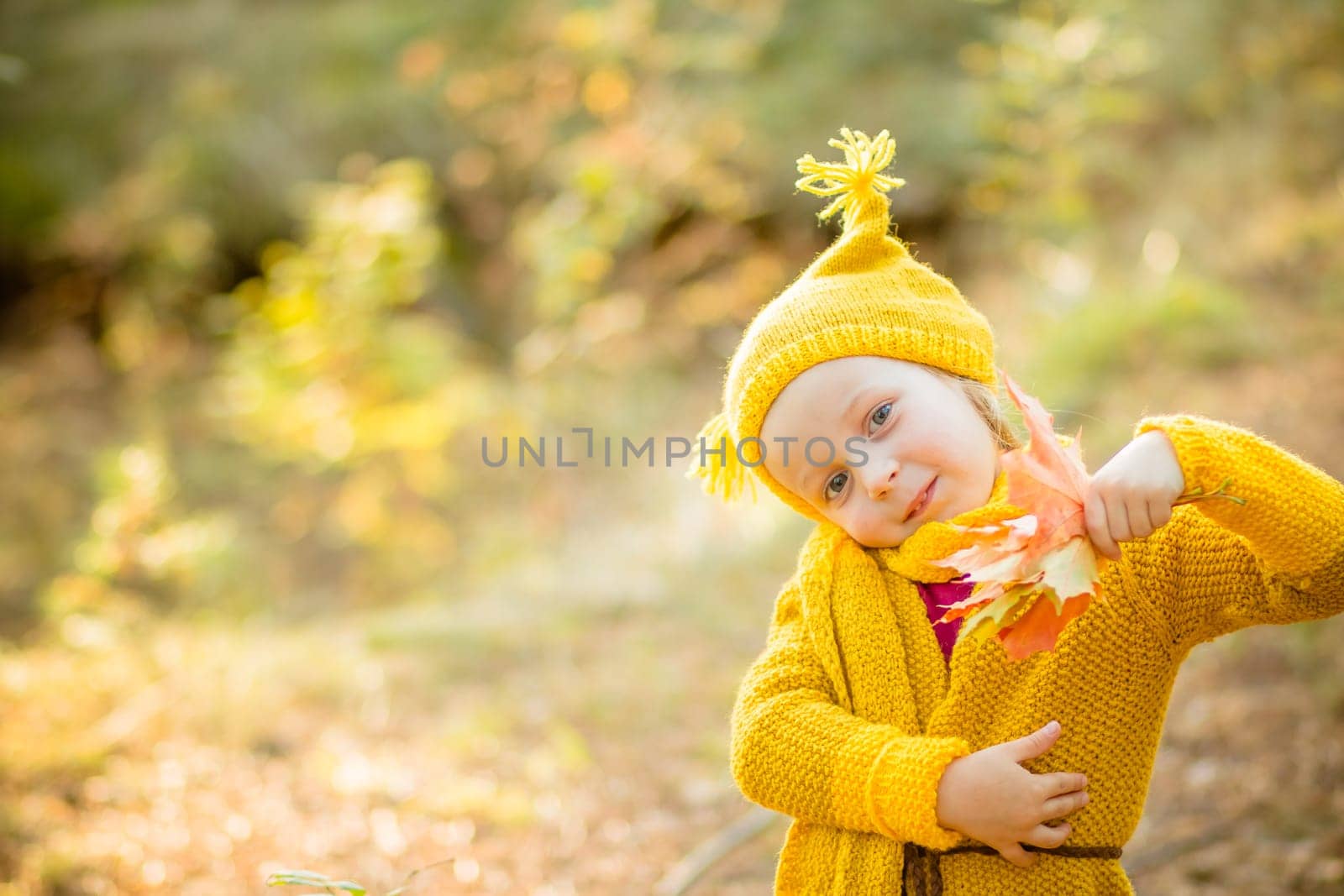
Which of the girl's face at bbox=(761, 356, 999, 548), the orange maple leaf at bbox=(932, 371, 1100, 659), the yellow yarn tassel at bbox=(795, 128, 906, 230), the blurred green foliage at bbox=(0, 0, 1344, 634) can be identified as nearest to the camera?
the orange maple leaf at bbox=(932, 371, 1100, 659)

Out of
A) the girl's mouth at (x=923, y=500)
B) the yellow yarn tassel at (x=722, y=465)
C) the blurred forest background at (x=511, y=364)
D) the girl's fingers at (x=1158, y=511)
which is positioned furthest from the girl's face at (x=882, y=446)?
the blurred forest background at (x=511, y=364)

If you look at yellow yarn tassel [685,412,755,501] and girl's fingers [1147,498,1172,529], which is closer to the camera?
girl's fingers [1147,498,1172,529]

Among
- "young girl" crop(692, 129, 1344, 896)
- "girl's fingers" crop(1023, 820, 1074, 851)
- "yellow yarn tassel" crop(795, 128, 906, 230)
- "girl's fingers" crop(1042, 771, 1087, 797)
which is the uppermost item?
"yellow yarn tassel" crop(795, 128, 906, 230)

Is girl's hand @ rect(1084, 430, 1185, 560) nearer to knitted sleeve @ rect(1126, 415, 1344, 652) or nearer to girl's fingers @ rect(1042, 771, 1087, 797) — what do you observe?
knitted sleeve @ rect(1126, 415, 1344, 652)

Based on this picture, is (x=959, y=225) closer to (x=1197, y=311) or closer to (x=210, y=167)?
(x=1197, y=311)

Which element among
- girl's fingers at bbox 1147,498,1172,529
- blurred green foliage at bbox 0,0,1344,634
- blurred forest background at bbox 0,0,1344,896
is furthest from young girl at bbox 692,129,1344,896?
blurred green foliage at bbox 0,0,1344,634

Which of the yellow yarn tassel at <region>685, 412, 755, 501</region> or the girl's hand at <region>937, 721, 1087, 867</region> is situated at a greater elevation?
the yellow yarn tassel at <region>685, 412, 755, 501</region>

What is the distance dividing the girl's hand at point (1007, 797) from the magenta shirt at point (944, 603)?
186 mm

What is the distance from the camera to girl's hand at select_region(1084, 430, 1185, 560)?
1273 mm

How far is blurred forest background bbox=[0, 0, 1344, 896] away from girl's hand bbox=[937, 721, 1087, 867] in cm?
123

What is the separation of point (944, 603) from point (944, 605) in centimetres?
1

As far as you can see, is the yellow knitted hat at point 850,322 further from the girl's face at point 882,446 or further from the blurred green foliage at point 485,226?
the blurred green foliage at point 485,226

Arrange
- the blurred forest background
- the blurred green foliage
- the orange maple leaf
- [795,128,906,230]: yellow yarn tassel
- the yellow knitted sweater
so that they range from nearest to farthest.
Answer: the orange maple leaf < the yellow knitted sweater < [795,128,906,230]: yellow yarn tassel < the blurred forest background < the blurred green foliage

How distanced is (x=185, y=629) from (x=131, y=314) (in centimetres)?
435
